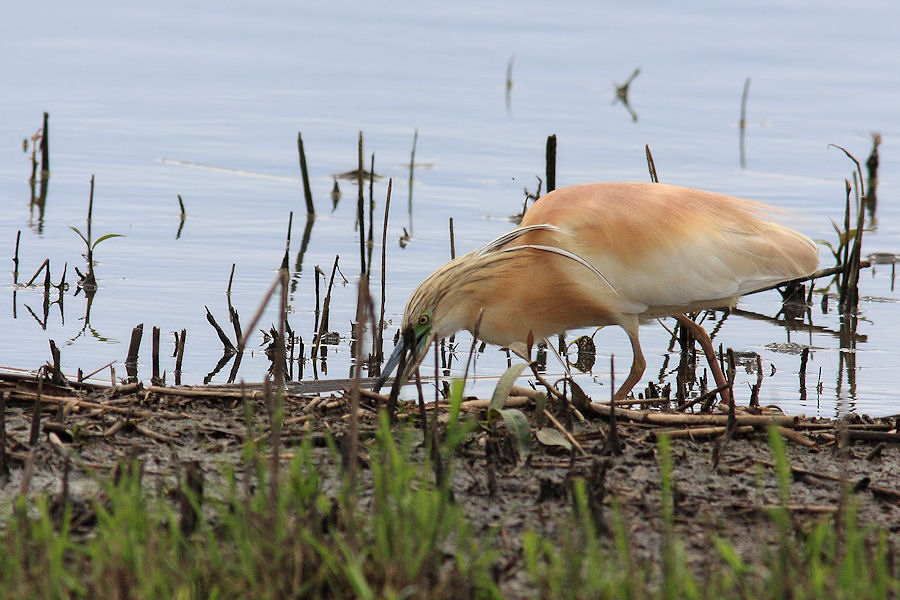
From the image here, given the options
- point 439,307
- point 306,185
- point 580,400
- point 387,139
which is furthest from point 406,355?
point 387,139

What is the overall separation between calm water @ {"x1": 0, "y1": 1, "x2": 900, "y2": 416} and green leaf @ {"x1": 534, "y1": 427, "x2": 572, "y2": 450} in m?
1.82

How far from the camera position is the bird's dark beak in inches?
191

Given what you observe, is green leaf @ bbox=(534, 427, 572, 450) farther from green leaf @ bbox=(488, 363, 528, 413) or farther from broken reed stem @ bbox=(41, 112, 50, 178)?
broken reed stem @ bbox=(41, 112, 50, 178)

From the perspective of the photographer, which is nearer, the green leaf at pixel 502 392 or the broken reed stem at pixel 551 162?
the green leaf at pixel 502 392

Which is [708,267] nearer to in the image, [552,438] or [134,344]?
[552,438]

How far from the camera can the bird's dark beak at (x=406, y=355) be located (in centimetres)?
485

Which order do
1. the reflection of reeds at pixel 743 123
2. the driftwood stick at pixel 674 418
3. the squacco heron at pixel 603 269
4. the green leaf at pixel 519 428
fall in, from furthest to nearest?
the reflection of reeds at pixel 743 123
the squacco heron at pixel 603 269
the driftwood stick at pixel 674 418
the green leaf at pixel 519 428

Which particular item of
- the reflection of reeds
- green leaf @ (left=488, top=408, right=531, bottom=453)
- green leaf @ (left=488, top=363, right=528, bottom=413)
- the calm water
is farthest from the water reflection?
green leaf @ (left=488, top=408, right=531, bottom=453)

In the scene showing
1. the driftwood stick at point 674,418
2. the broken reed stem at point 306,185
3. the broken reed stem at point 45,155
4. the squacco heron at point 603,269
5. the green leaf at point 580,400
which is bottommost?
the driftwood stick at point 674,418

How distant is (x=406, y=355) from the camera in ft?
17.2

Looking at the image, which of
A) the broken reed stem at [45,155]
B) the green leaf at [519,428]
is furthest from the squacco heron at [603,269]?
the broken reed stem at [45,155]

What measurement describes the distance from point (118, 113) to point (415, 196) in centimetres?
357

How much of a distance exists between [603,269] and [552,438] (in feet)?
5.04

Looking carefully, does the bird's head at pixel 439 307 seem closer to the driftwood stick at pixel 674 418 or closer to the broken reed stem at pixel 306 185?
the driftwood stick at pixel 674 418
